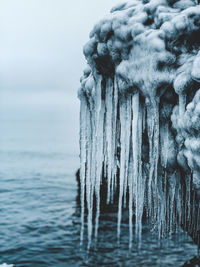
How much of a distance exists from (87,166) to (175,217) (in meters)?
1.86

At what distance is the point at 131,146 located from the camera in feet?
17.0

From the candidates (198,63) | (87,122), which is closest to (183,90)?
(198,63)

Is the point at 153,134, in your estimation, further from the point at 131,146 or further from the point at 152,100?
the point at 131,146

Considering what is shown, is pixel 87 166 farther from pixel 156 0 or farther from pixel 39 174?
pixel 39 174

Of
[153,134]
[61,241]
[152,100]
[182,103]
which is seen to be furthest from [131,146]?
[61,241]

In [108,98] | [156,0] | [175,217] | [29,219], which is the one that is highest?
[156,0]

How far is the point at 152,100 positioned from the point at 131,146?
1164 millimetres

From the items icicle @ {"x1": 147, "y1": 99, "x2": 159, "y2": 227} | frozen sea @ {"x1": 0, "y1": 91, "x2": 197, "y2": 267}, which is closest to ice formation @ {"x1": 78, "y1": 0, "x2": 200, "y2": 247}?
icicle @ {"x1": 147, "y1": 99, "x2": 159, "y2": 227}

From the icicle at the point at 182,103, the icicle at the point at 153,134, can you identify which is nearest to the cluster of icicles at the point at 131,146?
the icicle at the point at 153,134

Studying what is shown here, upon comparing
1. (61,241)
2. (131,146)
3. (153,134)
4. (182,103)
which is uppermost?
(182,103)

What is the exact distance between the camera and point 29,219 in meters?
20.5

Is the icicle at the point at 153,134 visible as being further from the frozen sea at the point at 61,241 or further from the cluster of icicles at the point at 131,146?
the frozen sea at the point at 61,241

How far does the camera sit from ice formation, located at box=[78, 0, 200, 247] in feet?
13.1

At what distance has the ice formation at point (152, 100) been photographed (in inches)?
157
